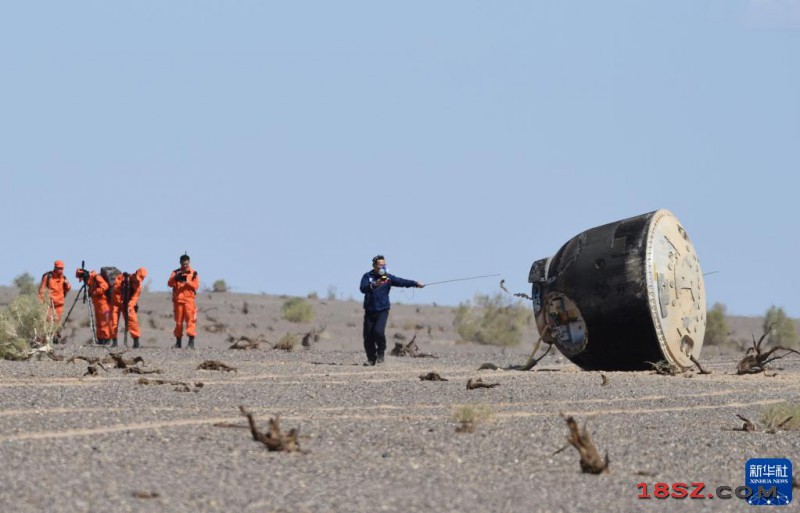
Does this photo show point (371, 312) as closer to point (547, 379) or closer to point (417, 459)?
point (547, 379)

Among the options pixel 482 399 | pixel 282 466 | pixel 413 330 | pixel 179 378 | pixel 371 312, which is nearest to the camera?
pixel 282 466

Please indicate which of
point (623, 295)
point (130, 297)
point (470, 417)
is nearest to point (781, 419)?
point (470, 417)

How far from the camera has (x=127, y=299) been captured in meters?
29.1

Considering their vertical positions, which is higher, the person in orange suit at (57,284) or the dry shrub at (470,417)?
the person in orange suit at (57,284)

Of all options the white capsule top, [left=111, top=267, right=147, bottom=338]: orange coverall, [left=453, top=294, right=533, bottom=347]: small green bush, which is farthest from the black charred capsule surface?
[left=453, top=294, right=533, bottom=347]: small green bush

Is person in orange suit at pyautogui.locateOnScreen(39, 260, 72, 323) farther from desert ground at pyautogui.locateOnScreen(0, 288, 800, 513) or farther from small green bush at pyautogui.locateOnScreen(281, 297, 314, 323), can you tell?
small green bush at pyautogui.locateOnScreen(281, 297, 314, 323)

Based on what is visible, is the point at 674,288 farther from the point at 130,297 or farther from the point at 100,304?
the point at 100,304

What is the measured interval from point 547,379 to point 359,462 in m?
8.97

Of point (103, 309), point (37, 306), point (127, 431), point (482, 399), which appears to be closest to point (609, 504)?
point (127, 431)

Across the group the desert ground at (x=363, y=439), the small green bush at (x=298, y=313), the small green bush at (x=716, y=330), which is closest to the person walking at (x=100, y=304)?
the desert ground at (x=363, y=439)

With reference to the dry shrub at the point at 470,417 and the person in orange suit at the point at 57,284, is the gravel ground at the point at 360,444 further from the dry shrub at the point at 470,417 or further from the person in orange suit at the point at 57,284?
the person in orange suit at the point at 57,284

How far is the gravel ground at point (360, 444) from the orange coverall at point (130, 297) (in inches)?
361

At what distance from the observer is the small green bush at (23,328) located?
2314cm

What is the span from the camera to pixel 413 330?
49250mm
